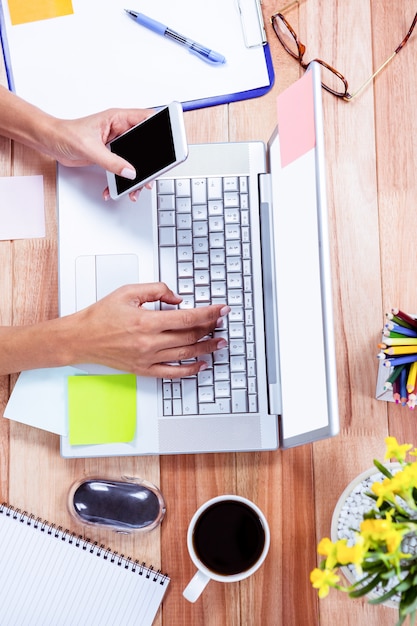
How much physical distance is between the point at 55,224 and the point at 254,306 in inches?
13.0

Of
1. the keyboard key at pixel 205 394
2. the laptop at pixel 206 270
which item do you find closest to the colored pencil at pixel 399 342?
the laptop at pixel 206 270

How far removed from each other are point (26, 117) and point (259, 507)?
2.13ft

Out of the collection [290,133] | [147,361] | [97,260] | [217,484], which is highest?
[290,133]

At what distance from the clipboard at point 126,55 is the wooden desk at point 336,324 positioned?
3 centimetres

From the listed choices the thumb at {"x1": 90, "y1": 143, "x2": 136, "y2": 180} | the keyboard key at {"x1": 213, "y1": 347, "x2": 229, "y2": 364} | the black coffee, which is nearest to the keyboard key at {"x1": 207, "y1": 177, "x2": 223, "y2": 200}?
the thumb at {"x1": 90, "y1": 143, "x2": 136, "y2": 180}

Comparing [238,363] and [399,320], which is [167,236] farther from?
[399,320]

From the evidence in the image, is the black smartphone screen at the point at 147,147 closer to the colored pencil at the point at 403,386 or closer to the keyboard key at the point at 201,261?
the keyboard key at the point at 201,261

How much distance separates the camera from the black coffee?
0.76 metres

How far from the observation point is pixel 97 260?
80cm

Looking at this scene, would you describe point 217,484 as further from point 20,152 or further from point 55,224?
point 20,152

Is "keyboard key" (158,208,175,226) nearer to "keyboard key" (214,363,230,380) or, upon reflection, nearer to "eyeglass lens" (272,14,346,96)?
"keyboard key" (214,363,230,380)

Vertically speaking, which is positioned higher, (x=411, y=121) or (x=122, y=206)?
(x=411, y=121)

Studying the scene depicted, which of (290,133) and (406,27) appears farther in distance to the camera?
(406,27)

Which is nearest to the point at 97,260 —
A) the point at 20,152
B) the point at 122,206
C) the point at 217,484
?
the point at 122,206
